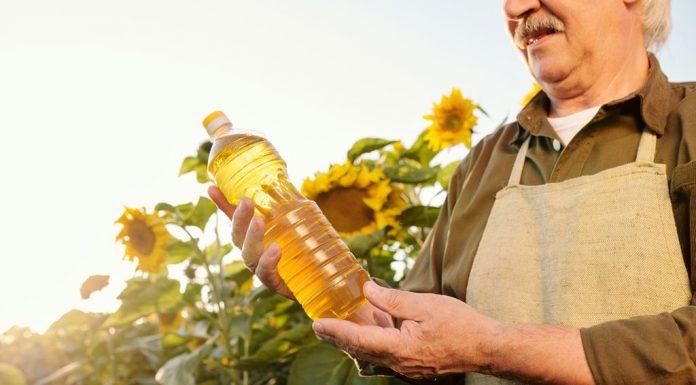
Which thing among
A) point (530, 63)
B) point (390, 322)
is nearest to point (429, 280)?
point (390, 322)

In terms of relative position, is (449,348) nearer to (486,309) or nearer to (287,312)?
(486,309)

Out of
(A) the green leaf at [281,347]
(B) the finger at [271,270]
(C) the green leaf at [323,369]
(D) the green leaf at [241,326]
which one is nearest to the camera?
(B) the finger at [271,270]

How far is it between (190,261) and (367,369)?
1643mm

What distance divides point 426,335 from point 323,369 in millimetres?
1125

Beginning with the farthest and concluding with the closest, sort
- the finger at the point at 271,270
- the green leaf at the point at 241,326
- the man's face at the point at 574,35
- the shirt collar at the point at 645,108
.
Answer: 1. the green leaf at the point at 241,326
2. the man's face at the point at 574,35
3. the shirt collar at the point at 645,108
4. the finger at the point at 271,270

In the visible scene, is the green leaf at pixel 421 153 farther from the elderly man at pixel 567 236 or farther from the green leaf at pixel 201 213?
the green leaf at pixel 201 213

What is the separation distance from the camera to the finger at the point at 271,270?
68.1 inches

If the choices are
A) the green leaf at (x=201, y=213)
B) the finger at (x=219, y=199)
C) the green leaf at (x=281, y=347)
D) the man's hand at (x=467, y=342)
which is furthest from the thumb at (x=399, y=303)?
the green leaf at (x=201, y=213)

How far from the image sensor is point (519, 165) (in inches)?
81.4

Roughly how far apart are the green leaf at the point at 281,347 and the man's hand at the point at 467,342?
115cm

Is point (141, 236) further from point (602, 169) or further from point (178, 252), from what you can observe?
point (602, 169)

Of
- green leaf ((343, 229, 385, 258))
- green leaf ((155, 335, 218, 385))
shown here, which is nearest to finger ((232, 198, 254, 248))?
green leaf ((343, 229, 385, 258))

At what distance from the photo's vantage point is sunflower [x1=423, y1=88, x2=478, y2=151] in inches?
120

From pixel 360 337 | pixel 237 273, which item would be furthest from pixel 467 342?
pixel 237 273
